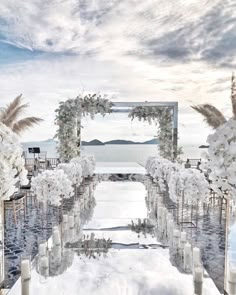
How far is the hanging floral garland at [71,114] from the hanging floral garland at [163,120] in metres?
1.06

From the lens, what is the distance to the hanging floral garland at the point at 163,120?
11328 mm

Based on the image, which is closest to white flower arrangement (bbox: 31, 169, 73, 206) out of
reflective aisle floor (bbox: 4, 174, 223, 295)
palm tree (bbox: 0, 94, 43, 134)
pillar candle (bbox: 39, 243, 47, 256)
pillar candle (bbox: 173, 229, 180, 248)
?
reflective aisle floor (bbox: 4, 174, 223, 295)

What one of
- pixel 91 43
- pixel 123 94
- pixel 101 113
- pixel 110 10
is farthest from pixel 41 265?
pixel 123 94

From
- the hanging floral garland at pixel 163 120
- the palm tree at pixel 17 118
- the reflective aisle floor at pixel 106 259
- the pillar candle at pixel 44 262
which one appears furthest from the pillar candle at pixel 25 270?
the hanging floral garland at pixel 163 120

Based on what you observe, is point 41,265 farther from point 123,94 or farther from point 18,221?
point 123,94

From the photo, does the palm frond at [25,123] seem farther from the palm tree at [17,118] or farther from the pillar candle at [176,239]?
the pillar candle at [176,239]

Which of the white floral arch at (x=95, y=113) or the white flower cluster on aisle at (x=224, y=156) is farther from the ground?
the white floral arch at (x=95, y=113)

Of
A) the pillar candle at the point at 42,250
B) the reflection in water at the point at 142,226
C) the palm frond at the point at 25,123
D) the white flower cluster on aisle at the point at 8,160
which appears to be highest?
the palm frond at the point at 25,123

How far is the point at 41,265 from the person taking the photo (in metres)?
3.16

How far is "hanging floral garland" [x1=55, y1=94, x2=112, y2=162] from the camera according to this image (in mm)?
10766

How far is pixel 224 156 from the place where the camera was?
1694 millimetres

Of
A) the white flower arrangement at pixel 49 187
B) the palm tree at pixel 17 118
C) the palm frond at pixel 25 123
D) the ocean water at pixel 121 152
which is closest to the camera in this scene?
the white flower arrangement at pixel 49 187

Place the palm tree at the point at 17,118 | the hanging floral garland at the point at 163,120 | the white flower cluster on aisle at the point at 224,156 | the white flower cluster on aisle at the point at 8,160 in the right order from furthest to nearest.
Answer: the hanging floral garland at the point at 163,120, the palm tree at the point at 17,118, the white flower cluster on aisle at the point at 8,160, the white flower cluster on aisle at the point at 224,156

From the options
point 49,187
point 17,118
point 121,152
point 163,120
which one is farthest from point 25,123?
point 121,152
